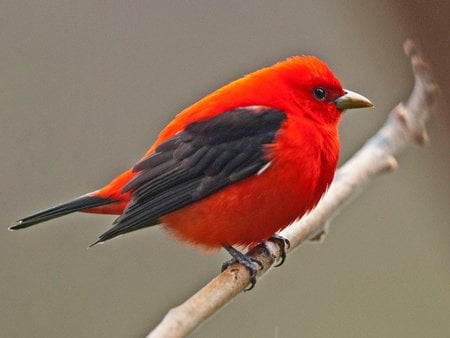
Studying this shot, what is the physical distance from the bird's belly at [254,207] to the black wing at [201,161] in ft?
0.19

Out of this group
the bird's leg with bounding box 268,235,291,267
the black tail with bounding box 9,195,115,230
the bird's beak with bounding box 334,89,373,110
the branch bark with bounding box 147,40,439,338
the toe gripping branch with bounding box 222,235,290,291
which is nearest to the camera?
the branch bark with bounding box 147,40,439,338

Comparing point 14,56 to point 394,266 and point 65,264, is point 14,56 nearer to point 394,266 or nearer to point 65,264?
point 65,264

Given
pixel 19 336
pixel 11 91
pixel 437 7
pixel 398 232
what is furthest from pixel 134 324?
pixel 437 7

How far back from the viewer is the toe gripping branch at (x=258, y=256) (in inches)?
139

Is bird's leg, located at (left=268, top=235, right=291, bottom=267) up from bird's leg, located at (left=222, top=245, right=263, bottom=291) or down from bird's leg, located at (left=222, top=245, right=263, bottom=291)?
down

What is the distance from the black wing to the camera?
142 inches

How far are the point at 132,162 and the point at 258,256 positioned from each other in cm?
114

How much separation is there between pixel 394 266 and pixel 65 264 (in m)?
→ 2.56

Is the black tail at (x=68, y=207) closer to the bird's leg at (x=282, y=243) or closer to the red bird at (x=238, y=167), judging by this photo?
the red bird at (x=238, y=167)

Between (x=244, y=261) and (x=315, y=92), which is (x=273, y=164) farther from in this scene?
(x=315, y=92)

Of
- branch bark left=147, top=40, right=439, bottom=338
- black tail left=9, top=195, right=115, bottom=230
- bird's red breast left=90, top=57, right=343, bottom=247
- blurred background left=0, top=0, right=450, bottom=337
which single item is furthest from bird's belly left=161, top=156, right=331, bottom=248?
blurred background left=0, top=0, right=450, bottom=337

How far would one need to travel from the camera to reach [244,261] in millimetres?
3561

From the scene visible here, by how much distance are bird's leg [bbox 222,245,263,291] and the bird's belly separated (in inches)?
1.8

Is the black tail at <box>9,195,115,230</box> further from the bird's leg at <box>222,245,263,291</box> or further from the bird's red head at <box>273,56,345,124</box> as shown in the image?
→ the bird's red head at <box>273,56,345,124</box>
